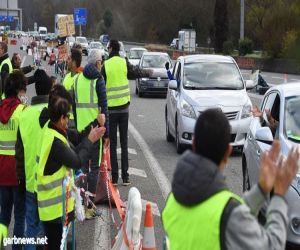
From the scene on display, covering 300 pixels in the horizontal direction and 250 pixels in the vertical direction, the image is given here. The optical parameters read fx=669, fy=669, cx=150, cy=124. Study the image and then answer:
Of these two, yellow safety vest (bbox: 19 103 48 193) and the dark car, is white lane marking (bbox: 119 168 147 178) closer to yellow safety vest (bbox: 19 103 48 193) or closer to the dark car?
yellow safety vest (bbox: 19 103 48 193)

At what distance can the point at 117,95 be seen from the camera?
988cm

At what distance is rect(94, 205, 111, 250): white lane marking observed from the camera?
7.20 meters

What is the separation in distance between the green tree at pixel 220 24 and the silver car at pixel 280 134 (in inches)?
2254

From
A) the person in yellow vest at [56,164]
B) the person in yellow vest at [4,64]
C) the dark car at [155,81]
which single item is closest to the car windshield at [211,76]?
the person in yellow vest at [4,64]

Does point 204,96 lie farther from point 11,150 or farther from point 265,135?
point 11,150

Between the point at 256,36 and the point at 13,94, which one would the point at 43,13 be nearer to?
the point at 256,36

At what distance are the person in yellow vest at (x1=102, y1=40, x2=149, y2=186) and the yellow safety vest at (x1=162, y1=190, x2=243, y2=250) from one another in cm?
665

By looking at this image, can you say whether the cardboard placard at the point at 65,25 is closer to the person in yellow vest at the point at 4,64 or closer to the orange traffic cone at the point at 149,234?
the person in yellow vest at the point at 4,64

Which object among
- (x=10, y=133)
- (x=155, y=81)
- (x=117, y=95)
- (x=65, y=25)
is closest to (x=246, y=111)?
(x=117, y=95)

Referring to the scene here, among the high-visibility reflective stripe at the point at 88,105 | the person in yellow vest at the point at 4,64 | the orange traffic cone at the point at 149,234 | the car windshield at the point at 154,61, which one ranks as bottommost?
the car windshield at the point at 154,61

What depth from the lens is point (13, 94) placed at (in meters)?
6.62

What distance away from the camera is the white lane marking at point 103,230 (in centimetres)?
720

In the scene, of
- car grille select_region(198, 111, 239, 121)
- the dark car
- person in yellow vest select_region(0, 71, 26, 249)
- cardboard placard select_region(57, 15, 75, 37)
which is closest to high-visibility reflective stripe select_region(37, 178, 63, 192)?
person in yellow vest select_region(0, 71, 26, 249)

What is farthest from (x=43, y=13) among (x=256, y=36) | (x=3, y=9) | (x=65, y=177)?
(x=65, y=177)
